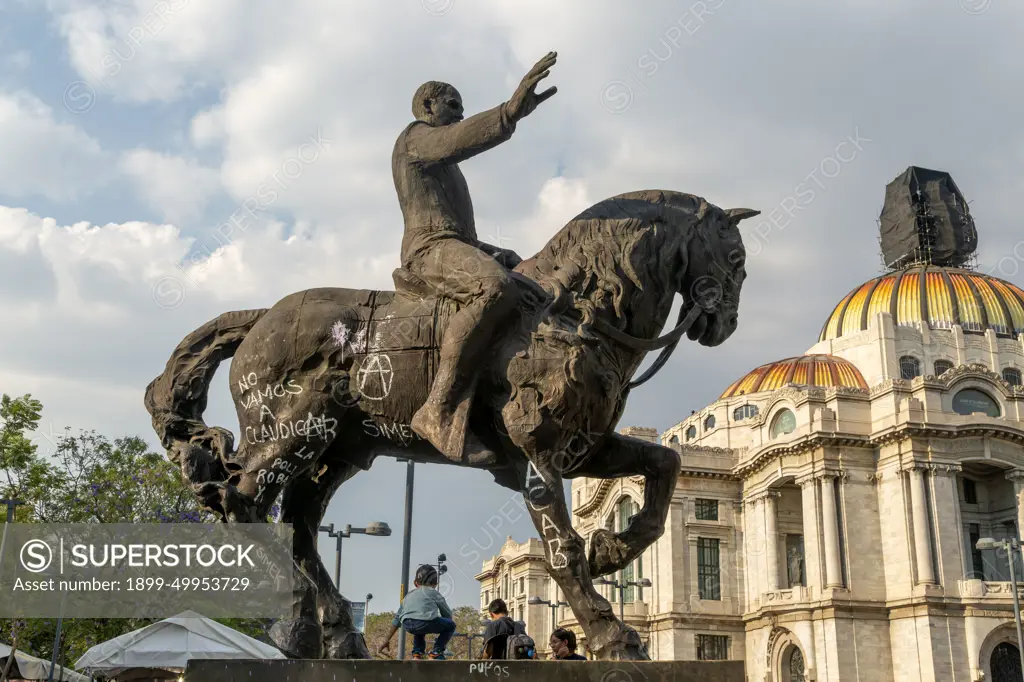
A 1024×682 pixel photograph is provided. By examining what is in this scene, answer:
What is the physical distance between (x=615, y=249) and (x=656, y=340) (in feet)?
1.85

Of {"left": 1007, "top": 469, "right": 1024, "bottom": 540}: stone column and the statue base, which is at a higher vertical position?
{"left": 1007, "top": 469, "right": 1024, "bottom": 540}: stone column

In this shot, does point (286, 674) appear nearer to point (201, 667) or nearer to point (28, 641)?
point (201, 667)

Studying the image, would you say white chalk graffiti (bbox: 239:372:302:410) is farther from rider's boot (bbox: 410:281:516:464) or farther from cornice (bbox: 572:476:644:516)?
cornice (bbox: 572:476:644:516)

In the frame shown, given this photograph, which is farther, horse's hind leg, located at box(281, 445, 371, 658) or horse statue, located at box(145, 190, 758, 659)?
horse's hind leg, located at box(281, 445, 371, 658)

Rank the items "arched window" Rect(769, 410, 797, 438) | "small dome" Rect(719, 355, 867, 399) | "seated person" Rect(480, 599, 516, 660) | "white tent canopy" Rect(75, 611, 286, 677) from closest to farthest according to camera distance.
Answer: "seated person" Rect(480, 599, 516, 660), "white tent canopy" Rect(75, 611, 286, 677), "arched window" Rect(769, 410, 797, 438), "small dome" Rect(719, 355, 867, 399)

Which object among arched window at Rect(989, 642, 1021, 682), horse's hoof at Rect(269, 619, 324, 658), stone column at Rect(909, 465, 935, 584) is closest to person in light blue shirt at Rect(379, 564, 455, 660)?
horse's hoof at Rect(269, 619, 324, 658)

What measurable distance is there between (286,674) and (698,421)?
6991 cm

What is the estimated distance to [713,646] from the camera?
58000 mm

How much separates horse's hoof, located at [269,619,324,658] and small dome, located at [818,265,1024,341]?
64834 millimetres

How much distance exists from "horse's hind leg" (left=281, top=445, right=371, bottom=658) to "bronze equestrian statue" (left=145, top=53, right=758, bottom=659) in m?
0.01

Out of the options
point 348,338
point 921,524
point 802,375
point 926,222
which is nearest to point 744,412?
point 802,375

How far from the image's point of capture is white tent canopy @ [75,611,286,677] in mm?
13969

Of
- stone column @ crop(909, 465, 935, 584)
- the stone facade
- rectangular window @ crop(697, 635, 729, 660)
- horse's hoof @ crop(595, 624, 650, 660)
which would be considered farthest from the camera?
rectangular window @ crop(697, 635, 729, 660)

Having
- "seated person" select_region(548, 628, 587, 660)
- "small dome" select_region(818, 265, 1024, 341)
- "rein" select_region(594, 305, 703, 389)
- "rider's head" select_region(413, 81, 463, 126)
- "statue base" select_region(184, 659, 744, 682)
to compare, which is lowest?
"statue base" select_region(184, 659, 744, 682)
